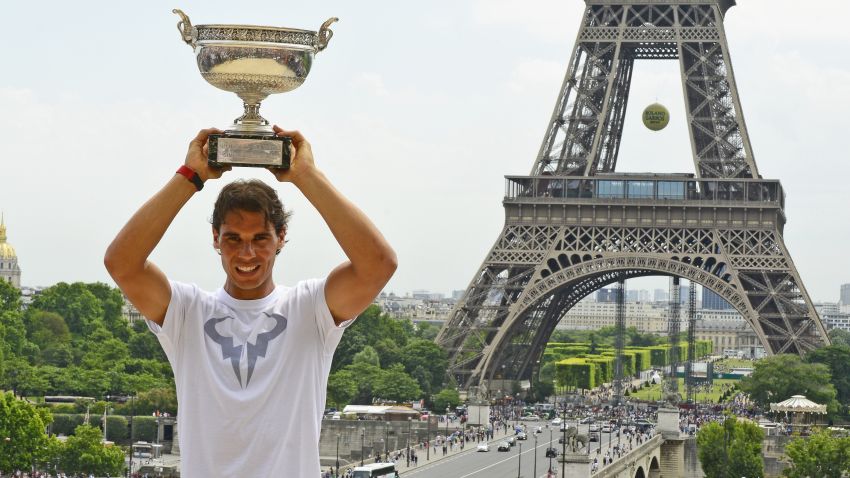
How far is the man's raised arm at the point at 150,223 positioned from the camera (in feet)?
22.1

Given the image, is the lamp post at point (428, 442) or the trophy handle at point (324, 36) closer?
the trophy handle at point (324, 36)

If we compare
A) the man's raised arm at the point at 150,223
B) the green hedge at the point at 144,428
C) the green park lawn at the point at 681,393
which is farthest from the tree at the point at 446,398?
the man's raised arm at the point at 150,223

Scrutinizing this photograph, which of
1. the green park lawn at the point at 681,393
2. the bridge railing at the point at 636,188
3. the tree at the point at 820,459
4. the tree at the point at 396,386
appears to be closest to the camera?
the tree at the point at 820,459

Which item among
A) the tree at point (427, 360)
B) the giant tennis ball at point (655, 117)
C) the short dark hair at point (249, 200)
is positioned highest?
the giant tennis ball at point (655, 117)

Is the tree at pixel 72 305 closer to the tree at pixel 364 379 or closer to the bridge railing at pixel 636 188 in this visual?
the tree at pixel 364 379

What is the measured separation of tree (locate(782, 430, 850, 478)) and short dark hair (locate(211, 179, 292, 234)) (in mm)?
64949

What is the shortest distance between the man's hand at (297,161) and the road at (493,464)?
56.9 m

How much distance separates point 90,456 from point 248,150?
63721 mm

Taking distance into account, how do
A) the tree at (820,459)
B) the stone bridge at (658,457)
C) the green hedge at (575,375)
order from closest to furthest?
the stone bridge at (658,457)
the tree at (820,459)
the green hedge at (575,375)

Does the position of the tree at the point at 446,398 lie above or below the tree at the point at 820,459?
above

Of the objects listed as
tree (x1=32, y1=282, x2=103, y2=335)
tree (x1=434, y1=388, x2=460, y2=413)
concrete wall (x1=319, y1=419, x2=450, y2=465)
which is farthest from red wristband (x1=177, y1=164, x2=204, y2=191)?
tree (x1=32, y1=282, x2=103, y2=335)

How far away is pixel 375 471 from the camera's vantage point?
60.4 meters

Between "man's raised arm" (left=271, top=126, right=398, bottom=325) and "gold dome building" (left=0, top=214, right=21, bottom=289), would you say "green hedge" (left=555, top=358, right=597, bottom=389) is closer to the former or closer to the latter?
"gold dome building" (left=0, top=214, right=21, bottom=289)

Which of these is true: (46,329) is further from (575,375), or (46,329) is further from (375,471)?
(375,471)
